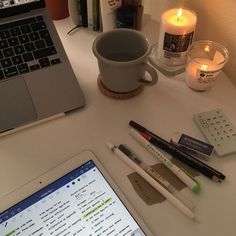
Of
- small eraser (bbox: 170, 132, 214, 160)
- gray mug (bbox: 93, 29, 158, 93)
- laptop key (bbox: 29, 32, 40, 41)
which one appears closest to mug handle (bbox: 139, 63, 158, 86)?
gray mug (bbox: 93, 29, 158, 93)

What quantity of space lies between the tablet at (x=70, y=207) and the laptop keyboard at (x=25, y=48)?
0.20 metres

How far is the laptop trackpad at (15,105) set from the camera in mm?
552

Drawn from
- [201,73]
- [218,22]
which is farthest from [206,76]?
[218,22]

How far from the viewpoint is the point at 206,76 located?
58cm

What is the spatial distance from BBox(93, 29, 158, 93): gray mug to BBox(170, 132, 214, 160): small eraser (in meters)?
0.11

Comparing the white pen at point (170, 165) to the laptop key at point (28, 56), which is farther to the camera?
the laptop key at point (28, 56)

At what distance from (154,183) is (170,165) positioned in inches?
1.6

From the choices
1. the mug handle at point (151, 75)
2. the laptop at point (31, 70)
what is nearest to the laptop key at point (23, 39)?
the laptop at point (31, 70)

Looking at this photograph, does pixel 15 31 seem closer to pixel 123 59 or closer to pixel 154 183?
pixel 123 59

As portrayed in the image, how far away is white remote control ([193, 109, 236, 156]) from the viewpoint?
0.53 metres

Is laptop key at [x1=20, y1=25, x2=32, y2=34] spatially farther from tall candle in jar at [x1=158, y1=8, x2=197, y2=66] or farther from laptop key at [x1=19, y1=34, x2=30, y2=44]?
tall candle in jar at [x1=158, y1=8, x2=197, y2=66]

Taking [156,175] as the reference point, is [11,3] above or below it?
above

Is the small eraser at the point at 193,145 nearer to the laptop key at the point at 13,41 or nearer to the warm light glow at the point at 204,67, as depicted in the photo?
the warm light glow at the point at 204,67

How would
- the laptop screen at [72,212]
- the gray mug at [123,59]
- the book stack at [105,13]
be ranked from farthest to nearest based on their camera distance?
the book stack at [105,13], the gray mug at [123,59], the laptop screen at [72,212]
